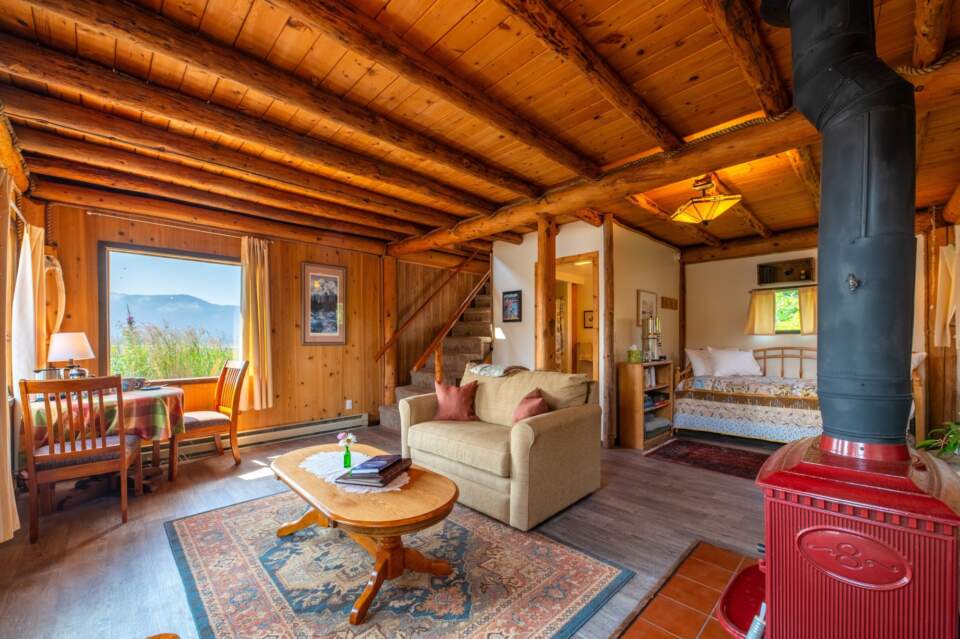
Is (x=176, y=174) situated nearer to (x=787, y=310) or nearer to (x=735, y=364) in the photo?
(x=735, y=364)

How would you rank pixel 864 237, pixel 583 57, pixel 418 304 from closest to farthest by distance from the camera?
pixel 864 237 → pixel 583 57 → pixel 418 304

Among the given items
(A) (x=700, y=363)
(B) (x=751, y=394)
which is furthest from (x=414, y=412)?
(A) (x=700, y=363)

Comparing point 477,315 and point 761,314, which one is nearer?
point 761,314

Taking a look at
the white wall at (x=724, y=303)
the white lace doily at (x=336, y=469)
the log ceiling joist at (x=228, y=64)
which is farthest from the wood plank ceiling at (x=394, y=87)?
the white wall at (x=724, y=303)

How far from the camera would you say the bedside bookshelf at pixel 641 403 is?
14.6 ft

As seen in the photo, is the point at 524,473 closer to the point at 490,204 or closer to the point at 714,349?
the point at 490,204

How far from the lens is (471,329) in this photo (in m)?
6.30

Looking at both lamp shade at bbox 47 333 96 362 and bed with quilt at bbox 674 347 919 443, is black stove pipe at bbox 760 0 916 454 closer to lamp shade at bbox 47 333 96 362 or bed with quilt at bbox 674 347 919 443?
bed with quilt at bbox 674 347 919 443

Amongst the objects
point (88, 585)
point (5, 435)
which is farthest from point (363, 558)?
point (5, 435)

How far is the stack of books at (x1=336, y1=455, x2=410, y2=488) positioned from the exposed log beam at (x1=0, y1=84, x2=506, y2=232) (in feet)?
8.28

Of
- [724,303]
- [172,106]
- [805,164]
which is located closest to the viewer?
[172,106]

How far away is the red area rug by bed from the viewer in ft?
12.2

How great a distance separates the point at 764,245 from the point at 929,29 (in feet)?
14.4

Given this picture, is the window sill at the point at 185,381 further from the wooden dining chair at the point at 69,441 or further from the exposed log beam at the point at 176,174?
the exposed log beam at the point at 176,174
